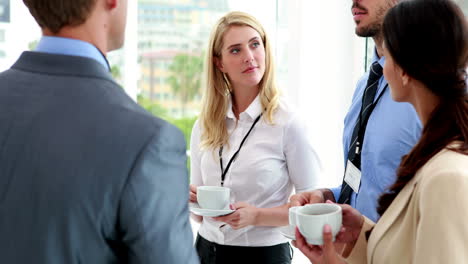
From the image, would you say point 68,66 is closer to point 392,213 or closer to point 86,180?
point 86,180

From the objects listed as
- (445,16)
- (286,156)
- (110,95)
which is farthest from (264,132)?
(110,95)

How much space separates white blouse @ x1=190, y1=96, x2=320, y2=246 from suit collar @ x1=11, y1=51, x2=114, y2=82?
1.31m

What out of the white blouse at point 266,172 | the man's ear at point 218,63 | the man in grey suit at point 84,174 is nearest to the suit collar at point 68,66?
the man in grey suit at point 84,174

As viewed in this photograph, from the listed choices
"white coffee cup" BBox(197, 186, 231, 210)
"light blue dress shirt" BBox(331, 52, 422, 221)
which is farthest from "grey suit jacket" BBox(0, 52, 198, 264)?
"white coffee cup" BBox(197, 186, 231, 210)

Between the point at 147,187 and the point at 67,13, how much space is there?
0.33m

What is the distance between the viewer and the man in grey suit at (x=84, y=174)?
81 cm

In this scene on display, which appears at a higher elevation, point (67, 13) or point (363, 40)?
point (67, 13)

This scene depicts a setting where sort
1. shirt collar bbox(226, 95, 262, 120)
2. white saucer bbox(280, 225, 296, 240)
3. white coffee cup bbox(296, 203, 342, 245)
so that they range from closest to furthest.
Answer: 1. white coffee cup bbox(296, 203, 342, 245)
2. white saucer bbox(280, 225, 296, 240)
3. shirt collar bbox(226, 95, 262, 120)

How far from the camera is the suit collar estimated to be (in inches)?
35.0

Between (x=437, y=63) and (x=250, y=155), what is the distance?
1.09 m

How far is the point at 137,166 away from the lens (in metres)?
0.81

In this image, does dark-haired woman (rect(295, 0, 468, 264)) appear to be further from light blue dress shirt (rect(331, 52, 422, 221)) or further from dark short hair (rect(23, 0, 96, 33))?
dark short hair (rect(23, 0, 96, 33))

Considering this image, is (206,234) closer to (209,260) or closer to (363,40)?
(209,260)

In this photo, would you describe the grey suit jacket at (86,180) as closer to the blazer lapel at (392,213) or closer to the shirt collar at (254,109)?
the blazer lapel at (392,213)
